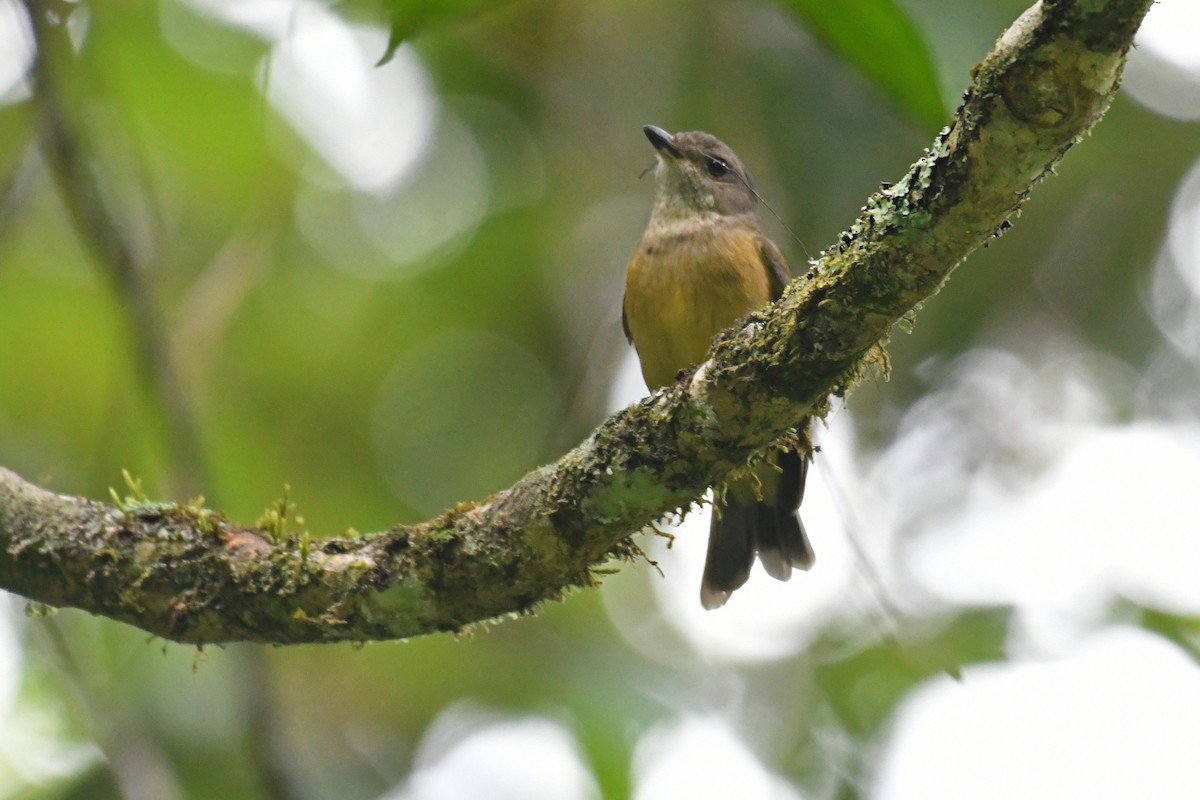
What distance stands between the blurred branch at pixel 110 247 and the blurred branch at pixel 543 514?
651 millimetres

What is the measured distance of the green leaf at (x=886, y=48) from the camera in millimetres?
2502

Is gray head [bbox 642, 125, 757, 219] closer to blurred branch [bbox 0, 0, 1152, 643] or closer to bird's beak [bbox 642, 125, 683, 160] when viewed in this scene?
bird's beak [bbox 642, 125, 683, 160]

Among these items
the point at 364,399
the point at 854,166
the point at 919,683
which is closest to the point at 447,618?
the point at 919,683

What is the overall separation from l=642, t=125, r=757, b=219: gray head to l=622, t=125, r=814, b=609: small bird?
0.18ft

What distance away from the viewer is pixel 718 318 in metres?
4.38

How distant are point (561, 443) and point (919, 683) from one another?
86.9 inches

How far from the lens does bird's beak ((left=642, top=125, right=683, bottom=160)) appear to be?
5.21 meters

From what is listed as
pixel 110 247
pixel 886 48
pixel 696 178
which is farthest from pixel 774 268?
pixel 110 247

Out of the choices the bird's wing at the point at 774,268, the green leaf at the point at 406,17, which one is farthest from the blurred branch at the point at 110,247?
the bird's wing at the point at 774,268

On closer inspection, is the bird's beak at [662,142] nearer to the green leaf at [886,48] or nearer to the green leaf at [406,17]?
the green leaf at [886,48]

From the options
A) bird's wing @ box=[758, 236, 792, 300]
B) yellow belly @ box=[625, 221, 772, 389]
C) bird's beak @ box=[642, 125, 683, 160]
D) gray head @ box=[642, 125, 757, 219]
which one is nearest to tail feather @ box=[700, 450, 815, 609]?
yellow belly @ box=[625, 221, 772, 389]

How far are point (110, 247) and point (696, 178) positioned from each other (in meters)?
2.38

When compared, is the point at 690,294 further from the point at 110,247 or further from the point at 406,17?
the point at 406,17

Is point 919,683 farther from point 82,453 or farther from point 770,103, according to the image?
point 82,453
